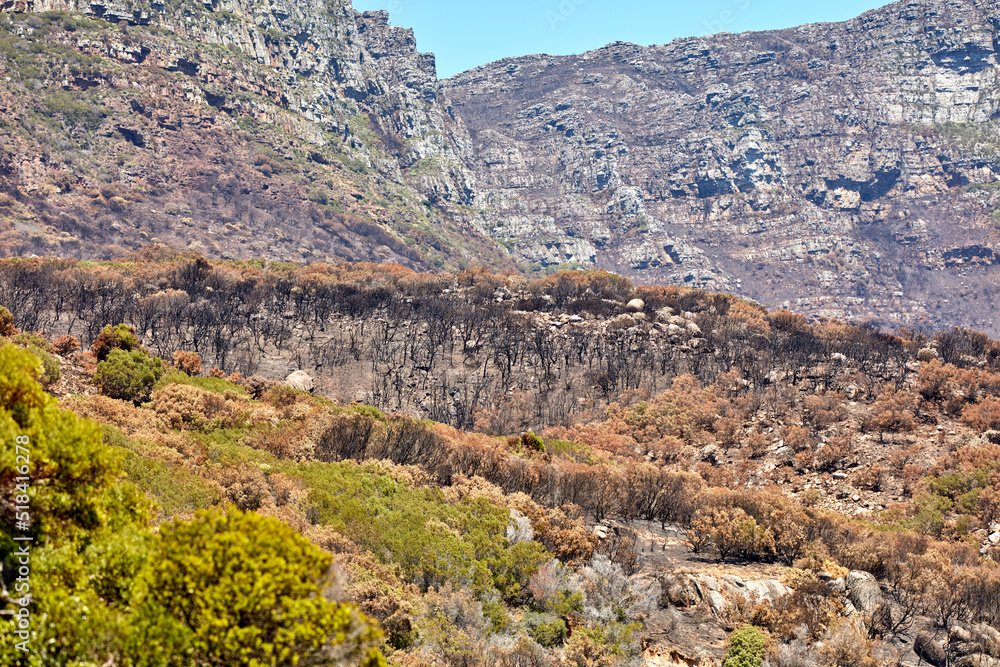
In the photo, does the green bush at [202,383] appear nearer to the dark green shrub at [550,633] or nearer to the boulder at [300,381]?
the dark green shrub at [550,633]

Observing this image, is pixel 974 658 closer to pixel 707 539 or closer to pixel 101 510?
pixel 707 539

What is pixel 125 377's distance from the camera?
1992 centimetres

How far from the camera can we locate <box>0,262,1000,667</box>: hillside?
6199mm

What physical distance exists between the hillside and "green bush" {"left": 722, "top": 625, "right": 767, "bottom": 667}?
5.2 inches

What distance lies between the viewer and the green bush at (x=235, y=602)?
214 inches

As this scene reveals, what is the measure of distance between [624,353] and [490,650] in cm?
4177

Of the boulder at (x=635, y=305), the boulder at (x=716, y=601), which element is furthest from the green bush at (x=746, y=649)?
the boulder at (x=635, y=305)

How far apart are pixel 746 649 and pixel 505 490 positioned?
806 cm

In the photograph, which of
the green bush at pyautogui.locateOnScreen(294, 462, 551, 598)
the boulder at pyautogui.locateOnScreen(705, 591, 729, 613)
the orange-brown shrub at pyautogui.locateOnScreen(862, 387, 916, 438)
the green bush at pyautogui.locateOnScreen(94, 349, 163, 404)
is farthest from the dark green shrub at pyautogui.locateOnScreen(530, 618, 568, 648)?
the orange-brown shrub at pyautogui.locateOnScreen(862, 387, 916, 438)

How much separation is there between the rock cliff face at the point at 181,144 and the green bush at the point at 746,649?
9594 centimetres

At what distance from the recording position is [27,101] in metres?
110

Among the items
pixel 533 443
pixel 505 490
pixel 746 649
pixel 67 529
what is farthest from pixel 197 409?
pixel 746 649

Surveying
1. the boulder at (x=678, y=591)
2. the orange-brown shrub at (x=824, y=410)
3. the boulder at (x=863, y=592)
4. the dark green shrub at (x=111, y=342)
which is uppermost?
the dark green shrub at (x=111, y=342)

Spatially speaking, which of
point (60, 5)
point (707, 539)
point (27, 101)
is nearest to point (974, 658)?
point (707, 539)
